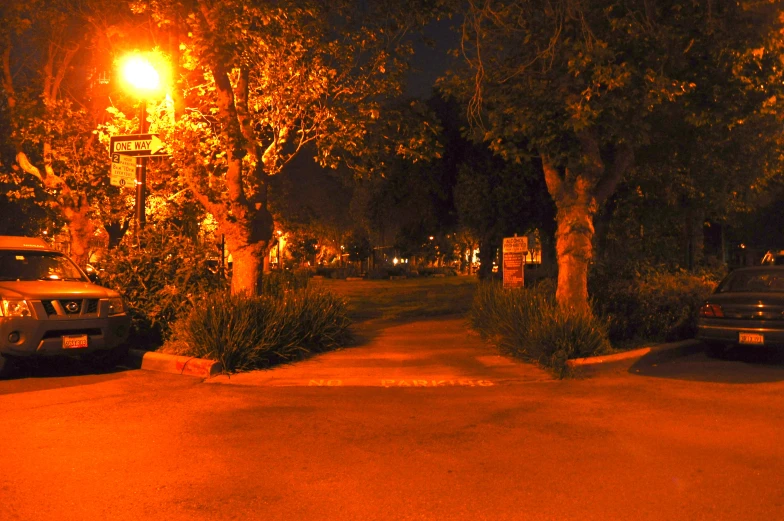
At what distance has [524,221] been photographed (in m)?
25.6

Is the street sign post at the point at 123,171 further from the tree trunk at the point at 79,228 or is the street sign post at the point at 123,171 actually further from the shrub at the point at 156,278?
the tree trunk at the point at 79,228

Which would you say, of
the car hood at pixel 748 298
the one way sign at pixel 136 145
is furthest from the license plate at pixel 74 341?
the car hood at pixel 748 298

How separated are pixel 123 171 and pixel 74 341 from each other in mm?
4477

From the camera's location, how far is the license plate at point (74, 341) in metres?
10.3

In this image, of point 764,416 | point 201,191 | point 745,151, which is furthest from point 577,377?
point 745,151

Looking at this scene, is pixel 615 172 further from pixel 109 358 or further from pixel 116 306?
pixel 109 358

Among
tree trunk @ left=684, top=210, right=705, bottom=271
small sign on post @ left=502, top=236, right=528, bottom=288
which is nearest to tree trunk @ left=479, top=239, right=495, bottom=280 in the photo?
tree trunk @ left=684, top=210, right=705, bottom=271

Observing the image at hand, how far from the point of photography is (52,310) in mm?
10281

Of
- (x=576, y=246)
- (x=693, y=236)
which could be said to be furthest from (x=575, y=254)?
(x=693, y=236)

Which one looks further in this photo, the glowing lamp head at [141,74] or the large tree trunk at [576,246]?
the glowing lamp head at [141,74]

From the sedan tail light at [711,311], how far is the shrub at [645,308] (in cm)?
125

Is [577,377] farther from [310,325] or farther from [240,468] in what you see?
[240,468]

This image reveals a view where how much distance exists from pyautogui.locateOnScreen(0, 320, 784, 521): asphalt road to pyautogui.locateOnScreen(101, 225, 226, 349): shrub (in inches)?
72.7

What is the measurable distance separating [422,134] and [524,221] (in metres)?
11.5
